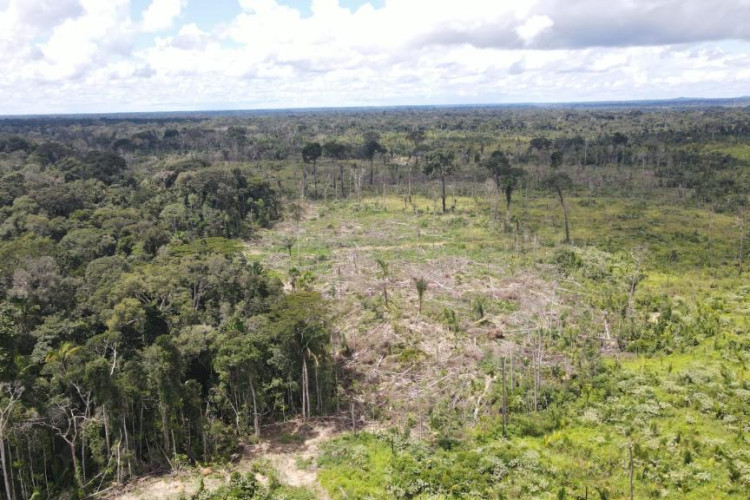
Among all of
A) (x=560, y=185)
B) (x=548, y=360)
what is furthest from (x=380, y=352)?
(x=560, y=185)

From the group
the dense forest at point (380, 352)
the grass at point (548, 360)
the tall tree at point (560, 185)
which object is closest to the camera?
the grass at point (548, 360)

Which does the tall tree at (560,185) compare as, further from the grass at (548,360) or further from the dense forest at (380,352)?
the grass at (548,360)

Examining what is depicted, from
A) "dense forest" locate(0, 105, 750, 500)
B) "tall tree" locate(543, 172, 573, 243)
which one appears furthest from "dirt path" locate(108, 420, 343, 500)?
"tall tree" locate(543, 172, 573, 243)

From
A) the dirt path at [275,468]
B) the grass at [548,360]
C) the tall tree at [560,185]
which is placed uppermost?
the tall tree at [560,185]

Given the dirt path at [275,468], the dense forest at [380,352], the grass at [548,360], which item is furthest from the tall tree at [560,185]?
the dirt path at [275,468]

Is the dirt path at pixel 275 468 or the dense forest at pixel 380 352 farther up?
the dense forest at pixel 380 352

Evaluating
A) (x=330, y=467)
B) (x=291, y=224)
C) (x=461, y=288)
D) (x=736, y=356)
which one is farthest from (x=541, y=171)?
(x=330, y=467)

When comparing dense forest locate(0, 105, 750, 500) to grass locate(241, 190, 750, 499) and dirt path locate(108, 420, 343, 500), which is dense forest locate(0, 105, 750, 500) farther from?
dirt path locate(108, 420, 343, 500)

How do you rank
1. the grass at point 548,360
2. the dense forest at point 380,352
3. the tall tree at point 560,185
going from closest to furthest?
1. the grass at point 548,360
2. the dense forest at point 380,352
3. the tall tree at point 560,185

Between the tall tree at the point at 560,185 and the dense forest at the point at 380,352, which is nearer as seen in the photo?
the dense forest at the point at 380,352
